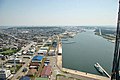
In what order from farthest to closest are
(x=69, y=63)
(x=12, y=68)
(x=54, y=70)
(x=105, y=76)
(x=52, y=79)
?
(x=69, y=63)
(x=12, y=68)
(x=54, y=70)
(x=105, y=76)
(x=52, y=79)

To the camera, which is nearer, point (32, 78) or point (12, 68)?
point (32, 78)

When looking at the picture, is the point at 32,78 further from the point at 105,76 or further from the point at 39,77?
the point at 105,76

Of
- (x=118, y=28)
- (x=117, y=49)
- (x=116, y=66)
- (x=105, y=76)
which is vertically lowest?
(x=105, y=76)

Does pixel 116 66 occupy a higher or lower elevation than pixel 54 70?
higher

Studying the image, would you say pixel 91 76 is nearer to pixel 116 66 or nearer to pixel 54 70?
pixel 54 70

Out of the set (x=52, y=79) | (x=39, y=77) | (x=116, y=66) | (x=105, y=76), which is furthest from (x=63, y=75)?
(x=116, y=66)

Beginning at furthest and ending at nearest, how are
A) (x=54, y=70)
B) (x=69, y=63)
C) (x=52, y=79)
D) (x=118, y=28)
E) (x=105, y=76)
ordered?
(x=69, y=63), (x=54, y=70), (x=105, y=76), (x=52, y=79), (x=118, y=28)

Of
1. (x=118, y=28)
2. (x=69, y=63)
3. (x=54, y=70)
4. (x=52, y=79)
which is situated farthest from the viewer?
(x=69, y=63)

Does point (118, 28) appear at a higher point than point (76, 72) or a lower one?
higher

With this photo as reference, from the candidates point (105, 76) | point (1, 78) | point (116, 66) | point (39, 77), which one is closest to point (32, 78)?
point (39, 77)
